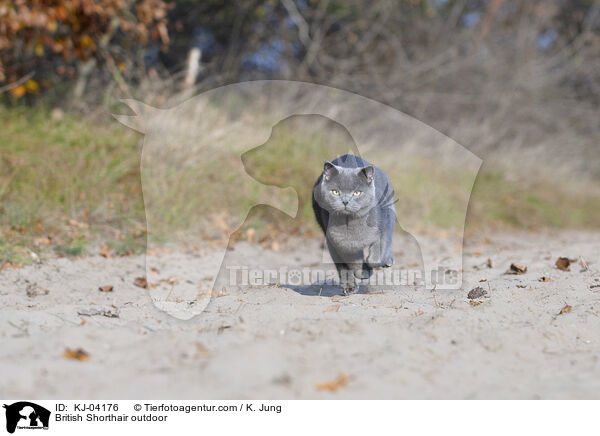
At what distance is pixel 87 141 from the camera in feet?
19.6

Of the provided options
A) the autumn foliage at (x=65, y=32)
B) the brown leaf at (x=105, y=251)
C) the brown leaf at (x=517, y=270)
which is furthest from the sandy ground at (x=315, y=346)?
the autumn foliage at (x=65, y=32)

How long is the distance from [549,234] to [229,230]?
4.89m

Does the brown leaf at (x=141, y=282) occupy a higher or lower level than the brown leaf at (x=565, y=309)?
higher

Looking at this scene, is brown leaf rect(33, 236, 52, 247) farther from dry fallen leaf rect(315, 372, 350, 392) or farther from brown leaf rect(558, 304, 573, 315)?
brown leaf rect(558, 304, 573, 315)

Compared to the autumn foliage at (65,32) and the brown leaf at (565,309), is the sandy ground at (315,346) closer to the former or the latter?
the brown leaf at (565,309)

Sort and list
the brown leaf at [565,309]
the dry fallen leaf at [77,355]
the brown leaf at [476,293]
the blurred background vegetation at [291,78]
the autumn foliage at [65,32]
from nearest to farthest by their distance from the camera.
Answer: the dry fallen leaf at [77,355]
the brown leaf at [565,309]
the brown leaf at [476,293]
the blurred background vegetation at [291,78]
the autumn foliage at [65,32]

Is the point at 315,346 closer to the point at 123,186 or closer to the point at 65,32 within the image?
the point at 123,186

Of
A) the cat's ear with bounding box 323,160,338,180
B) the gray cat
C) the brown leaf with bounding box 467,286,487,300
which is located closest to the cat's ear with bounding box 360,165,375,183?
the gray cat

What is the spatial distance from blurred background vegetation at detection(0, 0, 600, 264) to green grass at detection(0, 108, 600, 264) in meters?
0.02

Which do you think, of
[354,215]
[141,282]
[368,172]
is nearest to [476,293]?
[354,215]

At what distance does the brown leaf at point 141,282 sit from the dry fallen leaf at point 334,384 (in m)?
2.50

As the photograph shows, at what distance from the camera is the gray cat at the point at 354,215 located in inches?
134
